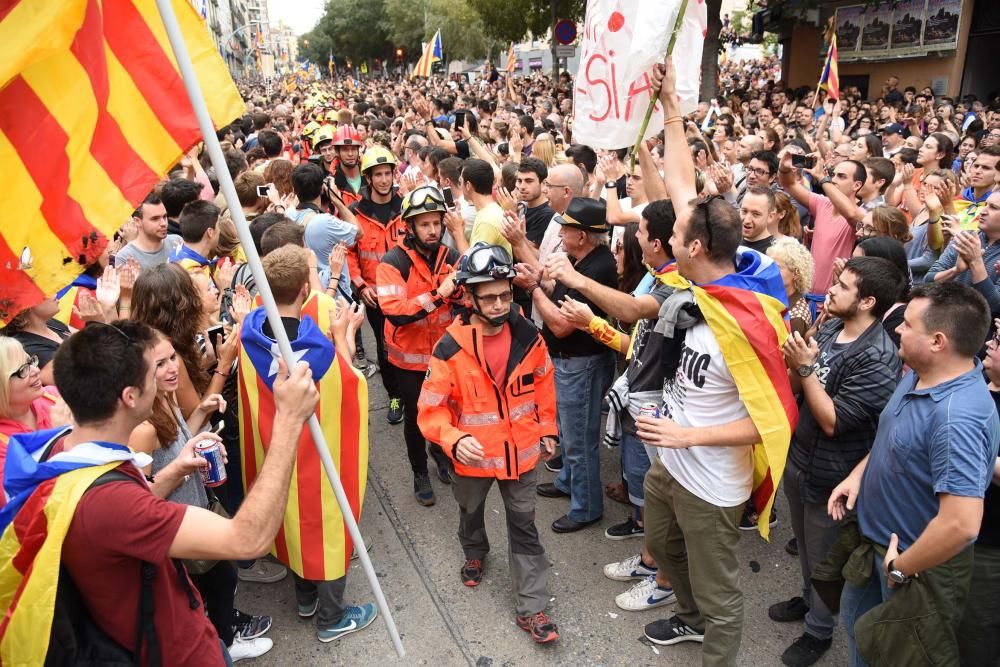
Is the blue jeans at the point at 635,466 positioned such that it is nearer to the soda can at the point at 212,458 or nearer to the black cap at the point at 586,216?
the black cap at the point at 586,216

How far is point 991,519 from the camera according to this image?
282 centimetres

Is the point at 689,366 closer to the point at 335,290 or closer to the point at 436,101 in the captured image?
the point at 335,290

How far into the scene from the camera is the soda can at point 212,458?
2.80 m

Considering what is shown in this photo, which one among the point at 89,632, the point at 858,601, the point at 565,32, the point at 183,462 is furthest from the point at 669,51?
the point at 565,32

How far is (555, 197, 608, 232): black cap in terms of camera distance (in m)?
4.12

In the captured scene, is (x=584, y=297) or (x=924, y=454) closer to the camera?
(x=924, y=454)

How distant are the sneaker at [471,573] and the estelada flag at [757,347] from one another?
1.89 metres

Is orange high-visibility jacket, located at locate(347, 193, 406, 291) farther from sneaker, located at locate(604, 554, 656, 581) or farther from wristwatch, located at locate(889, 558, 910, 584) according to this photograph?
wristwatch, located at locate(889, 558, 910, 584)

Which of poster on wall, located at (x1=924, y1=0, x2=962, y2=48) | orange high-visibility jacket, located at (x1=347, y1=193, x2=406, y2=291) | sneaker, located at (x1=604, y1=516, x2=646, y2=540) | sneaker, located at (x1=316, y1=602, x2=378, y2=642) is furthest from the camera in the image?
poster on wall, located at (x1=924, y1=0, x2=962, y2=48)

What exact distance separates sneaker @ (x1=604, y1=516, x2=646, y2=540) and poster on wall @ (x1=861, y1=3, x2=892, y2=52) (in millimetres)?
23097

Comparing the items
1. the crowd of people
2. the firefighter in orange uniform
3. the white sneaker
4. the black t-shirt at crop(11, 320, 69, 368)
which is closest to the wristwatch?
the crowd of people

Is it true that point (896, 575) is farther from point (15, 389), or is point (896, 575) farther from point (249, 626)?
point (15, 389)

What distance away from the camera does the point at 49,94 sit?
2.23m

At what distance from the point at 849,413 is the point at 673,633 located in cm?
145
